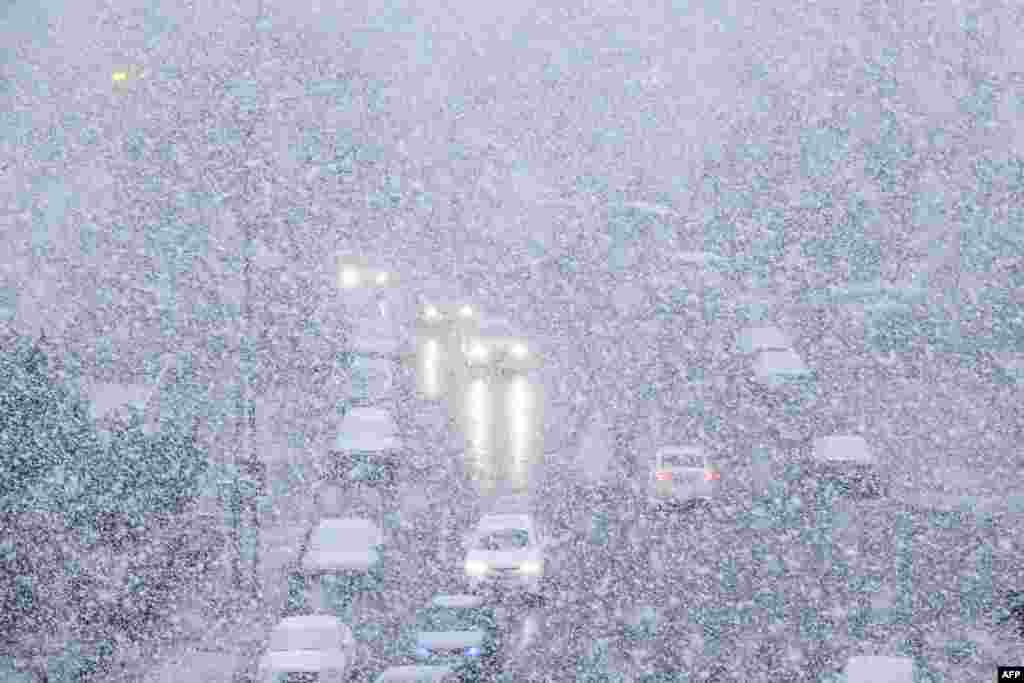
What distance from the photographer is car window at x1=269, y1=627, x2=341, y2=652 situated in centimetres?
1280

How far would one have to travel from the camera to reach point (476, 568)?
16.1 meters

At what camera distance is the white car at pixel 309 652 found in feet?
40.3

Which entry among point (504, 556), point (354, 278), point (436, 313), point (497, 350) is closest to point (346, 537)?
point (504, 556)

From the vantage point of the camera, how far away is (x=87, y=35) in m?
42.3

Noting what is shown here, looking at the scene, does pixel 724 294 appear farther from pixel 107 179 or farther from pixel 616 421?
pixel 107 179

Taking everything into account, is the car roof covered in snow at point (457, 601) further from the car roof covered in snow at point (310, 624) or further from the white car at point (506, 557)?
the white car at point (506, 557)

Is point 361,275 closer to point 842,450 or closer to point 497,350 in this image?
point 497,350

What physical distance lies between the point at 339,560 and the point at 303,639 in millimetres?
3850

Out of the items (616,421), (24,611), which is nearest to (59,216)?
(616,421)

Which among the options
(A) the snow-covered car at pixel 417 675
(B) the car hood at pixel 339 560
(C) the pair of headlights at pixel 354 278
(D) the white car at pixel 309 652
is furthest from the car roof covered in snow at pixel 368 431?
(A) the snow-covered car at pixel 417 675

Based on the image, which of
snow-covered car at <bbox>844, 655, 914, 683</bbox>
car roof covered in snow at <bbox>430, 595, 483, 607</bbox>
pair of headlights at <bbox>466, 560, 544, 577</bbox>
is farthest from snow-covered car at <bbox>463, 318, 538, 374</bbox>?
snow-covered car at <bbox>844, 655, 914, 683</bbox>

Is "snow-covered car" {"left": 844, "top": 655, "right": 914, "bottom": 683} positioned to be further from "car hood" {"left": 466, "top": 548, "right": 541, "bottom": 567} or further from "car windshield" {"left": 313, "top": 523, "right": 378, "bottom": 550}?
"car windshield" {"left": 313, "top": 523, "right": 378, "bottom": 550}

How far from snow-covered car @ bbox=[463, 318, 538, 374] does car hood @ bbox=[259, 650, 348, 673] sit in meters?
17.7

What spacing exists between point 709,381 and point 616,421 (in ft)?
10.4
